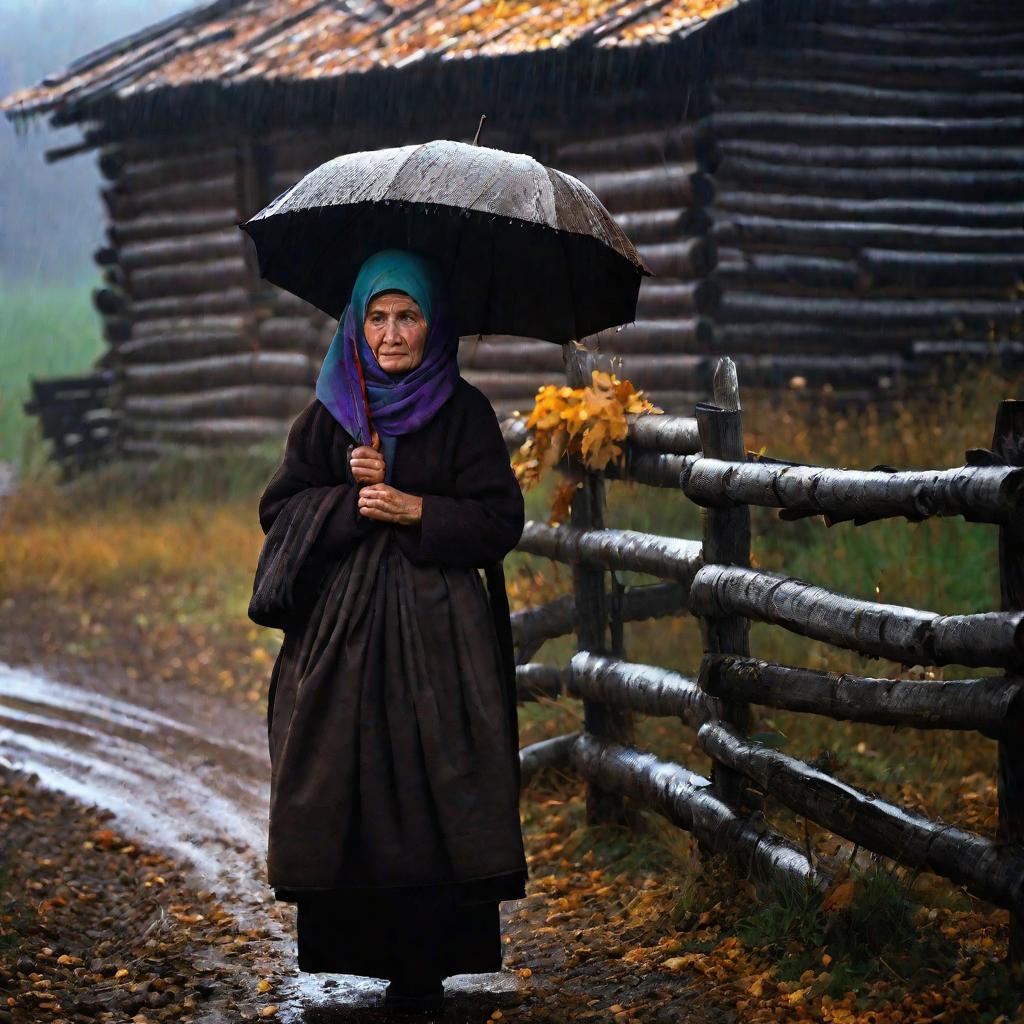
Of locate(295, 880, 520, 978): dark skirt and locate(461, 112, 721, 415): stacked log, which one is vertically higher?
locate(461, 112, 721, 415): stacked log

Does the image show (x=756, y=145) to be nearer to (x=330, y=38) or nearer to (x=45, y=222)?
(x=330, y=38)

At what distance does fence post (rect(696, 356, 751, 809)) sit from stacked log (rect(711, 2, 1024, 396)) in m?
6.82

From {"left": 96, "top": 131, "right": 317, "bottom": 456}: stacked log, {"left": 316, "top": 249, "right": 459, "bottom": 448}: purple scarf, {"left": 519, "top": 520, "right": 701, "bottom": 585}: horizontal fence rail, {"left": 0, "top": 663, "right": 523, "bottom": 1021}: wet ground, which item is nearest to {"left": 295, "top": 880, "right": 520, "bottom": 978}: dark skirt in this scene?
{"left": 0, "top": 663, "right": 523, "bottom": 1021}: wet ground

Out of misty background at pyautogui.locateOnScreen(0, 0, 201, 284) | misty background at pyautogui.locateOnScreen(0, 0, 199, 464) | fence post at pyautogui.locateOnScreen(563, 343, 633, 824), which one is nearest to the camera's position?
fence post at pyautogui.locateOnScreen(563, 343, 633, 824)

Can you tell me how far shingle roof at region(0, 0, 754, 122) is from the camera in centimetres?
1046

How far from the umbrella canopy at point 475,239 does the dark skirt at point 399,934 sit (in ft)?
5.34

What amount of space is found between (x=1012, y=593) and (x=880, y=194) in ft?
28.9

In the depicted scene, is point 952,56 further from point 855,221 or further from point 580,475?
point 580,475

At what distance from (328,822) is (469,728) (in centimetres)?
45

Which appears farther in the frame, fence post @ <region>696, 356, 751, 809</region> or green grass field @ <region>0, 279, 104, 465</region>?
green grass field @ <region>0, 279, 104, 465</region>

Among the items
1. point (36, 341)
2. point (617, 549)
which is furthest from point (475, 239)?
point (36, 341)

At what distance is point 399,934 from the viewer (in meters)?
4.03

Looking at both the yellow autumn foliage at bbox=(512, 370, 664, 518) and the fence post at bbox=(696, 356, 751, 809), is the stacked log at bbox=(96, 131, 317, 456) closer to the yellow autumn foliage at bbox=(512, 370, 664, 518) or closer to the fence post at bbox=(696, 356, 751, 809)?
the yellow autumn foliage at bbox=(512, 370, 664, 518)

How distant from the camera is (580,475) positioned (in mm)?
5594
